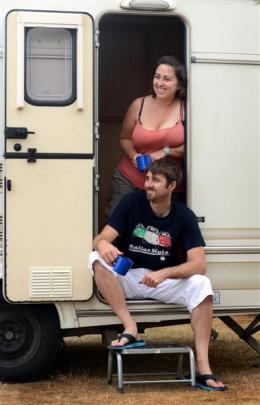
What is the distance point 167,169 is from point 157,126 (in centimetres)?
47

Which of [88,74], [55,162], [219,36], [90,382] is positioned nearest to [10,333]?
[90,382]

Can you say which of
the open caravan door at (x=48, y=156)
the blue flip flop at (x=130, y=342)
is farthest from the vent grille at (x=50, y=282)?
the blue flip flop at (x=130, y=342)

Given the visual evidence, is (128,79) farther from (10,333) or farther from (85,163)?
(10,333)

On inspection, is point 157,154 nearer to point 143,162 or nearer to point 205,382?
point 143,162

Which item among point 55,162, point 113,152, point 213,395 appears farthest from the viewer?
point 113,152

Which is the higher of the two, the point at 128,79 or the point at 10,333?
the point at 128,79

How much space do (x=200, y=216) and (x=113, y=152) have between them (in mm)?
1621

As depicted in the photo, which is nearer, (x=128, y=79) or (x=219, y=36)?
(x=219, y=36)

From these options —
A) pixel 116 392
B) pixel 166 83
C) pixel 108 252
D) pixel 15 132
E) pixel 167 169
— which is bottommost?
pixel 116 392

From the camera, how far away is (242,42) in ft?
18.6

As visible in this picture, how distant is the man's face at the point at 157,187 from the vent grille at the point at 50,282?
739 mm

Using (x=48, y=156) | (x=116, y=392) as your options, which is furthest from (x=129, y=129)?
(x=116, y=392)

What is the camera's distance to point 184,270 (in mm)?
5332

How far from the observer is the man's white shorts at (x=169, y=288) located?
5309mm
